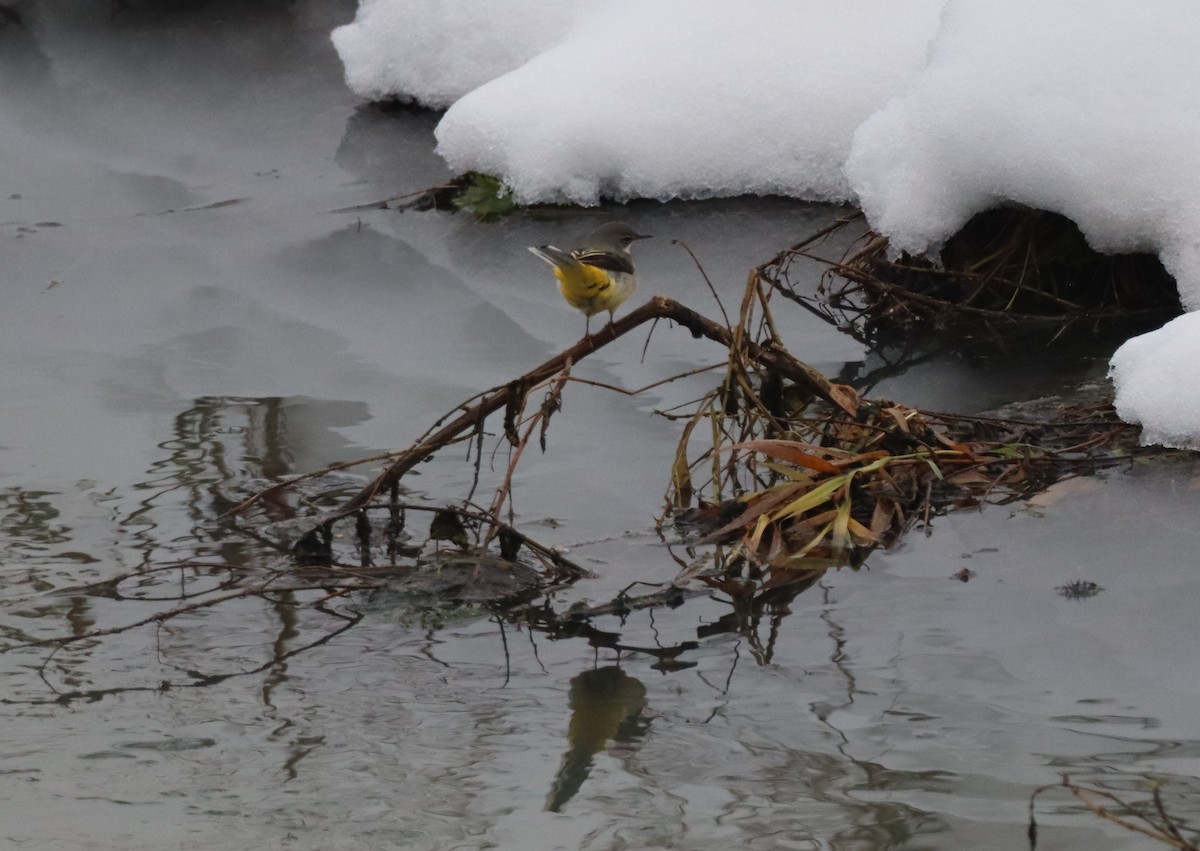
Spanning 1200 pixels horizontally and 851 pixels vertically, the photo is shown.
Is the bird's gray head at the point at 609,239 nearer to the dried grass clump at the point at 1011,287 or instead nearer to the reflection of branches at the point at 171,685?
the dried grass clump at the point at 1011,287

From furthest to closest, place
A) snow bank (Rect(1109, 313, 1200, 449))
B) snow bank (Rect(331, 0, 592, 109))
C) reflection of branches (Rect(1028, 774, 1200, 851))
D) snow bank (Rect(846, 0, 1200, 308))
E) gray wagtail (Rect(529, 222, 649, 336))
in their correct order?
snow bank (Rect(331, 0, 592, 109)) < snow bank (Rect(846, 0, 1200, 308)) < gray wagtail (Rect(529, 222, 649, 336)) < snow bank (Rect(1109, 313, 1200, 449)) < reflection of branches (Rect(1028, 774, 1200, 851))

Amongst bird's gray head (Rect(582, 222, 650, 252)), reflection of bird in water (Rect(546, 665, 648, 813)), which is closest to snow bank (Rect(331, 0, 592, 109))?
bird's gray head (Rect(582, 222, 650, 252))

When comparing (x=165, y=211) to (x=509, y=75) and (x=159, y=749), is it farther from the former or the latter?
(x=159, y=749)

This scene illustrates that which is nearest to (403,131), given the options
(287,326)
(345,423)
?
(287,326)

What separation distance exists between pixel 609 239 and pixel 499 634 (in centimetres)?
149

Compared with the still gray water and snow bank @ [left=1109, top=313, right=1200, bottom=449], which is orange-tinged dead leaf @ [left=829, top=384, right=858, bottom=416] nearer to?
the still gray water

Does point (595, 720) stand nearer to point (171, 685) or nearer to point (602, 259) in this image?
point (171, 685)

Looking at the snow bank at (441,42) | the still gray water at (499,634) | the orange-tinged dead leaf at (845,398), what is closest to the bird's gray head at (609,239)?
the still gray water at (499,634)

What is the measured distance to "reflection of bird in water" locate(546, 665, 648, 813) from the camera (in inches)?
95.9

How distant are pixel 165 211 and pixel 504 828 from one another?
4.91 metres

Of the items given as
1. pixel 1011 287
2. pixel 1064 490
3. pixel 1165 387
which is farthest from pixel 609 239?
pixel 1011 287

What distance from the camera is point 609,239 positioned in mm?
4168

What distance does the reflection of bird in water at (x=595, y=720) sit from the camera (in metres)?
2.44

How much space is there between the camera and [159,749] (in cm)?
257
